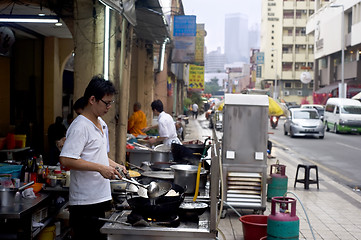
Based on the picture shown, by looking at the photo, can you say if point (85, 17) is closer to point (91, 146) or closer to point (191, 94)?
point (91, 146)

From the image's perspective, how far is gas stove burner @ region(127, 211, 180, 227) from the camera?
3768mm

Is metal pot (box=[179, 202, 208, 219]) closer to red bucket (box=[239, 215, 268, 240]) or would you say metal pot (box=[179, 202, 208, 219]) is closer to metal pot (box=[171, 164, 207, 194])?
metal pot (box=[171, 164, 207, 194])

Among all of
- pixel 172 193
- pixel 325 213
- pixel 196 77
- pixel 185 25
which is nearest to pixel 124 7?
pixel 172 193

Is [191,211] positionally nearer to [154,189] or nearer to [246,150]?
[154,189]

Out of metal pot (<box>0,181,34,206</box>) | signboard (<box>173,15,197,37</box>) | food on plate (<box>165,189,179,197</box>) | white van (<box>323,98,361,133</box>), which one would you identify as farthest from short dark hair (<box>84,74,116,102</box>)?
white van (<box>323,98,361,133</box>)

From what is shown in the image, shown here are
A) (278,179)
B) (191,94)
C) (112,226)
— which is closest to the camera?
(112,226)

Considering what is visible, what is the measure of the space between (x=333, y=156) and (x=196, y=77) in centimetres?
2250

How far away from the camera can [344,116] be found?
3061 cm

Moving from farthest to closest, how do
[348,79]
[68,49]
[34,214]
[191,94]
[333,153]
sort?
[191,94]
[348,79]
[333,153]
[68,49]
[34,214]

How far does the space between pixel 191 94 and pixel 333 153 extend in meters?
41.1

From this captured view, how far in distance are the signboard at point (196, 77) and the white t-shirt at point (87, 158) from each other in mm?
35077

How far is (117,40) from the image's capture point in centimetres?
837

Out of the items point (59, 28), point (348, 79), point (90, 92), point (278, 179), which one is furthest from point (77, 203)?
point (348, 79)

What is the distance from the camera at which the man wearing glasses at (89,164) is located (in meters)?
3.82
